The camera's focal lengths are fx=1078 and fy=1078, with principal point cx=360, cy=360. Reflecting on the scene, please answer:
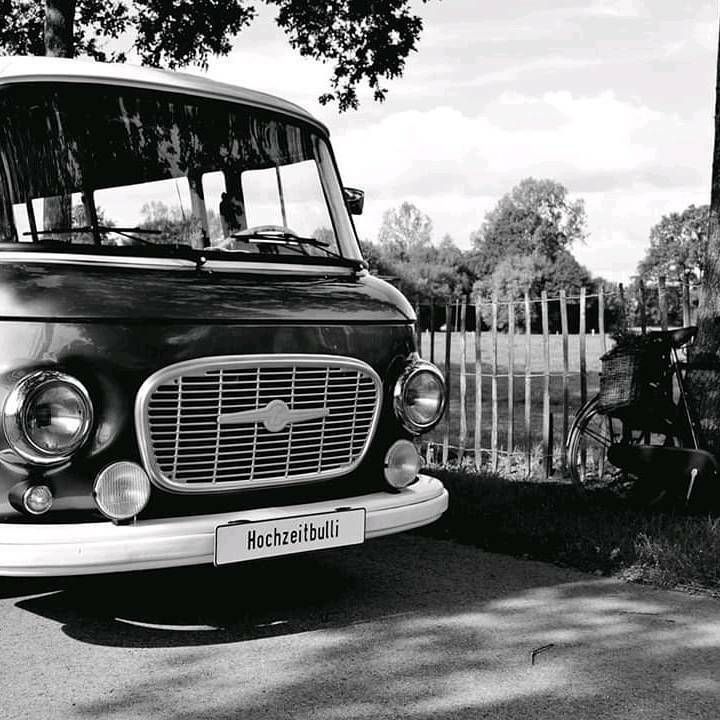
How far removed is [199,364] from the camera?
4.10m

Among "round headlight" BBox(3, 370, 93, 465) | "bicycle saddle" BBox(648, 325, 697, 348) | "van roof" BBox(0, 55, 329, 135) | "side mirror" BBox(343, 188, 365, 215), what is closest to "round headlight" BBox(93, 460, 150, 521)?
"round headlight" BBox(3, 370, 93, 465)

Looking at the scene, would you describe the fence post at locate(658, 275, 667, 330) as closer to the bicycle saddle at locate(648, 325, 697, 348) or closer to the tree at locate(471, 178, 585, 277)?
the bicycle saddle at locate(648, 325, 697, 348)

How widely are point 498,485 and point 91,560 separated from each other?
4100mm

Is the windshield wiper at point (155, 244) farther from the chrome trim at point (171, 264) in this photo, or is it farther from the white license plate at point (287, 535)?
the white license plate at point (287, 535)

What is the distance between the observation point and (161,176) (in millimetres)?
4961

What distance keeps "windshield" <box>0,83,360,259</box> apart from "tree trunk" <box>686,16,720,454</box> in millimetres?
2596

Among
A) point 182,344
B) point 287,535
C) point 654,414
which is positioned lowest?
point 287,535

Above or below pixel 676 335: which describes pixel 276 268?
above

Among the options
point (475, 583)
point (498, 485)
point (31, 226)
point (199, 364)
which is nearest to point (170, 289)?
point (199, 364)

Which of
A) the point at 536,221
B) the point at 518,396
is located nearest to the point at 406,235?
the point at 536,221

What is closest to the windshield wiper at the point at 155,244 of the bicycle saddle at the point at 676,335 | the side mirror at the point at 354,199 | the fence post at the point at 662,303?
the side mirror at the point at 354,199

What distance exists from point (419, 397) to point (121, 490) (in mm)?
1525

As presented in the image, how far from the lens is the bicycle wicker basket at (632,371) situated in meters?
6.45

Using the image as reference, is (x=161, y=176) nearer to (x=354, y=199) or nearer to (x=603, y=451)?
(x=354, y=199)
